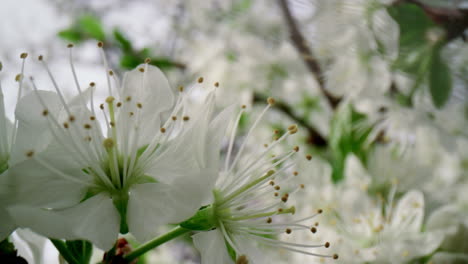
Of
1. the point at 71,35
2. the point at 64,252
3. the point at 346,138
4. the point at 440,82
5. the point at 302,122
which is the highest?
the point at 64,252

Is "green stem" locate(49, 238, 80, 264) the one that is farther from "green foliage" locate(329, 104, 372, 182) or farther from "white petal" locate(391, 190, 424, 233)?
"green foliage" locate(329, 104, 372, 182)

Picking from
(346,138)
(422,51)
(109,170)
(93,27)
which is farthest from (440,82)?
(93,27)

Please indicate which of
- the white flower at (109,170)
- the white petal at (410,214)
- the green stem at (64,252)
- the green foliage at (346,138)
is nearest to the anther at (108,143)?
the white flower at (109,170)

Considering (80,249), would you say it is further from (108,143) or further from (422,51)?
(422,51)

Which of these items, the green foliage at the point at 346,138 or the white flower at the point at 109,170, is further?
the green foliage at the point at 346,138

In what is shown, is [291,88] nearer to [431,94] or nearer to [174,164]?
[431,94]

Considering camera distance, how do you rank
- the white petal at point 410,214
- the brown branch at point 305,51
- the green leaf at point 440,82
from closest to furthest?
the white petal at point 410,214
the green leaf at point 440,82
the brown branch at point 305,51

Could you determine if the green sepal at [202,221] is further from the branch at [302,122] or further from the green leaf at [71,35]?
the green leaf at [71,35]
